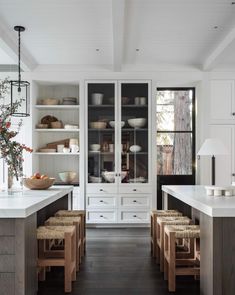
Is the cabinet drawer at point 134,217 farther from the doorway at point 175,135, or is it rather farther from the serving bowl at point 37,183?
the serving bowl at point 37,183

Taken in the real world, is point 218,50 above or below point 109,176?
above

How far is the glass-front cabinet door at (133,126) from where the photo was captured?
6.08m

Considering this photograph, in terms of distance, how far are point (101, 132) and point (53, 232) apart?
10.2ft

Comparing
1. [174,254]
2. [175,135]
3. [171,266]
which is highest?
[175,135]

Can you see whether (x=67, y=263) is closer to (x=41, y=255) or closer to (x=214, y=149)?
(x=41, y=255)

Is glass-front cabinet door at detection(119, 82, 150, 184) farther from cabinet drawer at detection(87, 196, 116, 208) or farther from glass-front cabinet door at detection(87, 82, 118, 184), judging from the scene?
cabinet drawer at detection(87, 196, 116, 208)

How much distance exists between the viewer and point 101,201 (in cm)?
601

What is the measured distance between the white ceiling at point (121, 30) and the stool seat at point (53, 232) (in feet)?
6.98

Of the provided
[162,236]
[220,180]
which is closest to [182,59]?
[220,180]

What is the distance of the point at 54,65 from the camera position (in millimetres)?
6039

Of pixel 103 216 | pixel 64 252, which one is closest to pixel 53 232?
pixel 64 252

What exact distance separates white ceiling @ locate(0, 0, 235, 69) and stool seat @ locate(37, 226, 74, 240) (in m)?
2.13

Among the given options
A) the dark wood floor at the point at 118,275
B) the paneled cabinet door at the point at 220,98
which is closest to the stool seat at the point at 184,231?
the dark wood floor at the point at 118,275

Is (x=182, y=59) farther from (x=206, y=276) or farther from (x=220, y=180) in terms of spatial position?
(x=206, y=276)
